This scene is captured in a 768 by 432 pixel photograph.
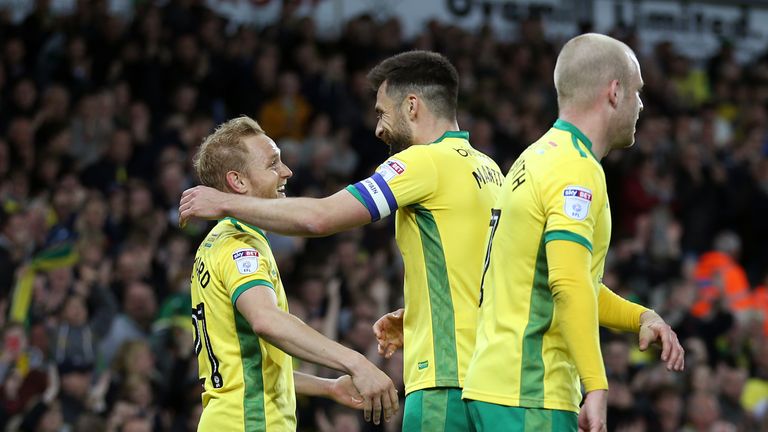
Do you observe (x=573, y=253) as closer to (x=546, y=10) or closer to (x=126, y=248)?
(x=126, y=248)

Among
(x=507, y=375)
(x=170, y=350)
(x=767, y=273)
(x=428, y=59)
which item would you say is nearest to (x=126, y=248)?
(x=170, y=350)

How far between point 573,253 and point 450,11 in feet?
43.3

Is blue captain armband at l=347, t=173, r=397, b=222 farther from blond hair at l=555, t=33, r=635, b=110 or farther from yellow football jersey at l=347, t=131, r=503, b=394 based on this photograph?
blond hair at l=555, t=33, r=635, b=110

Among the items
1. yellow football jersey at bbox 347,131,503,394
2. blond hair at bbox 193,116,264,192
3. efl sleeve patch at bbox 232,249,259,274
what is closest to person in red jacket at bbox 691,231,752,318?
yellow football jersey at bbox 347,131,503,394

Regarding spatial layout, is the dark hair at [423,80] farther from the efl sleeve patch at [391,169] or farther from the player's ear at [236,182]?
the player's ear at [236,182]

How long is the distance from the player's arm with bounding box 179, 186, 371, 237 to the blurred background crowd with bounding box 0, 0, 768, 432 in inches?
199

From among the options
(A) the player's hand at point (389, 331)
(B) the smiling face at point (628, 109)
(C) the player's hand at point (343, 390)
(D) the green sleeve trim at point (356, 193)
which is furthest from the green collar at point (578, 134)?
(C) the player's hand at point (343, 390)

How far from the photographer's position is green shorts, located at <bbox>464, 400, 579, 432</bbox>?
3.98m

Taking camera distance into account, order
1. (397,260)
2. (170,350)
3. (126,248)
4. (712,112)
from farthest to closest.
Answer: (712,112) < (397,260) < (126,248) < (170,350)

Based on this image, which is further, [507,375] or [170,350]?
[170,350]

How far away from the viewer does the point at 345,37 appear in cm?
1520

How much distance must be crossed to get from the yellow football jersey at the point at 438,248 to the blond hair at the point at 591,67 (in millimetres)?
638

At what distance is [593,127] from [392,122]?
0.97 metres

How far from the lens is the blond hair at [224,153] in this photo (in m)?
4.80
